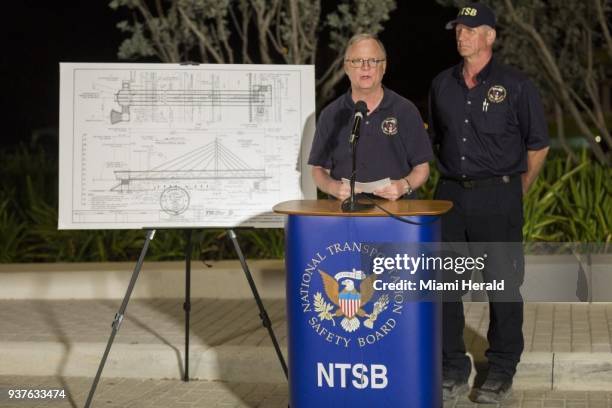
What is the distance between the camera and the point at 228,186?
7211 millimetres

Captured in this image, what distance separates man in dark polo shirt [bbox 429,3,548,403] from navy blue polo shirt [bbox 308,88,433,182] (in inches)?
15.0

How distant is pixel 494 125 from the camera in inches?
264

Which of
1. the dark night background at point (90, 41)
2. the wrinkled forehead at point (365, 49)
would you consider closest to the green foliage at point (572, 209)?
the wrinkled forehead at point (365, 49)

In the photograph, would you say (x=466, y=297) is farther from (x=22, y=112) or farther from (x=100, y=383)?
(x=22, y=112)

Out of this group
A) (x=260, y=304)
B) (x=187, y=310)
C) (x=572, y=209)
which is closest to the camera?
(x=260, y=304)

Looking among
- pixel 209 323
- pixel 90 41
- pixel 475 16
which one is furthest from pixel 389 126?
pixel 90 41

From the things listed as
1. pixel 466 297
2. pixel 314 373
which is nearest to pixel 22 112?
pixel 466 297

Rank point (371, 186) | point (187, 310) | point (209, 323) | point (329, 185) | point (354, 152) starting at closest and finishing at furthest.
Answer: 1. point (354, 152)
2. point (371, 186)
3. point (329, 185)
4. point (187, 310)
5. point (209, 323)

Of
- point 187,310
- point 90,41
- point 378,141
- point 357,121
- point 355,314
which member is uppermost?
point 90,41

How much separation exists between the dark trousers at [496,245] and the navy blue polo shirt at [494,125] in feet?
0.36

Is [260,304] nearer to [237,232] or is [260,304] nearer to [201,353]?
[201,353]

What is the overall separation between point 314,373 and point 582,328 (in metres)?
3.21

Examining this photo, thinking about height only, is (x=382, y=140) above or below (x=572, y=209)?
above

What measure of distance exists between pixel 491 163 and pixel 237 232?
467 centimetres
